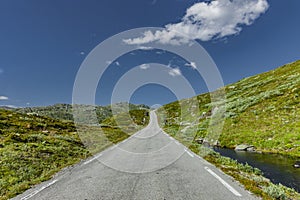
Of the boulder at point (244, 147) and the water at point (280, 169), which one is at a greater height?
the boulder at point (244, 147)

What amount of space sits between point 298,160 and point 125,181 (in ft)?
43.7

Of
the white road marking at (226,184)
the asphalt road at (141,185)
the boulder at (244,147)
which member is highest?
the boulder at (244,147)

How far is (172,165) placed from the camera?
11148 millimetres

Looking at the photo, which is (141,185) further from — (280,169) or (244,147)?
(244,147)

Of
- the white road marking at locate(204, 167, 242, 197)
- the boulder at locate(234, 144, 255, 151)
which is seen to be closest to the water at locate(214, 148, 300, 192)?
the white road marking at locate(204, 167, 242, 197)

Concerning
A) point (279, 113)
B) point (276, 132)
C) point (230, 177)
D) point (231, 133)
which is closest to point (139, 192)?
point (230, 177)

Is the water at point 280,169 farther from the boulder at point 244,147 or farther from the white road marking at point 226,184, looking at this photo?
the boulder at point 244,147

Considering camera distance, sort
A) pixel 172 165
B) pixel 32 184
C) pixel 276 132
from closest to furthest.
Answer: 1. pixel 32 184
2. pixel 172 165
3. pixel 276 132

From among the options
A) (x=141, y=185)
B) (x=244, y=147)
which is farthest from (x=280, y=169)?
(x=141, y=185)

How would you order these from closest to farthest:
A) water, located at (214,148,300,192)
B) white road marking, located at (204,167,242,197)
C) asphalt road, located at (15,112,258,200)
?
1. asphalt road, located at (15,112,258,200)
2. white road marking, located at (204,167,242,197)
3. water, located at (214,148,300,192)

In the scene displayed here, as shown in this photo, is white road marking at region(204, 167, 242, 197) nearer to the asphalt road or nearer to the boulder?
the asphalt road

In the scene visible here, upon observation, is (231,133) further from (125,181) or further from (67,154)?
(125,181)

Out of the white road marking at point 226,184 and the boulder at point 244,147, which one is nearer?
the white road marking at point 226,184

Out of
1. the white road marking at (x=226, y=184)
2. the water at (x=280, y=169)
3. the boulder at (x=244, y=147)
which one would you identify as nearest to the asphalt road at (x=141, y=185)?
the white road marking at (x=226, y=184)
